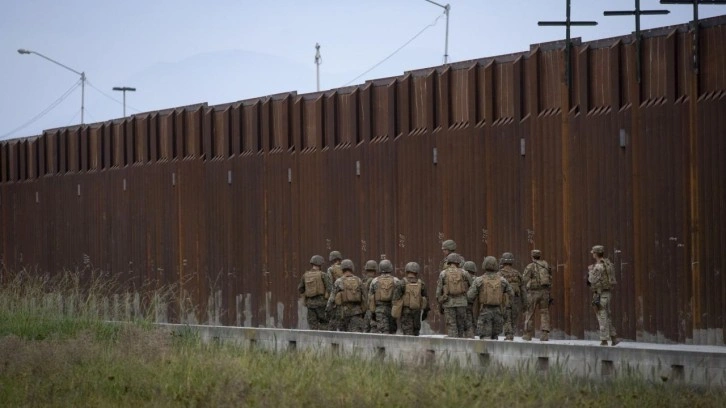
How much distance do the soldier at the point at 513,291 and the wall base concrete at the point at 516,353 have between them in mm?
2981

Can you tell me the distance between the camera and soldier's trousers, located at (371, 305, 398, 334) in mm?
24359

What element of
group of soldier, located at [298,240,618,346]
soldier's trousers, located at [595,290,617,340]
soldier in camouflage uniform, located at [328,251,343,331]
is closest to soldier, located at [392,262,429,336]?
group of soldier, located at [298,240,618,346]

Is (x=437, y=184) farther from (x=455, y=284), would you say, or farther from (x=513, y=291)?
(x=455, y=284)

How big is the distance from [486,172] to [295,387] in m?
12.8

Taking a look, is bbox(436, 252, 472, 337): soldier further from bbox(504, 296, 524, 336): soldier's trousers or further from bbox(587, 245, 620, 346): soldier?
bbox(587, 245, 620, 346): soldier

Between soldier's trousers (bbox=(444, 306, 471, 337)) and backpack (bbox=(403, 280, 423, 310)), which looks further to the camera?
backpack (bbox=(403, 280, 423, 310))

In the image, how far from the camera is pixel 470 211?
29156mm

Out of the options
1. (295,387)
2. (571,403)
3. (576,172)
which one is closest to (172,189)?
(576,172)

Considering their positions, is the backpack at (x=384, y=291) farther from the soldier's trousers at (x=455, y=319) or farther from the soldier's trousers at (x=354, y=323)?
the soldier's trousers at (x=455, y=319)

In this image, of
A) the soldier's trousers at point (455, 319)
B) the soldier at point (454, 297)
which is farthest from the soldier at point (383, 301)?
the soldier's trousers at point (455, 319)

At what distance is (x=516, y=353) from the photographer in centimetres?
1891

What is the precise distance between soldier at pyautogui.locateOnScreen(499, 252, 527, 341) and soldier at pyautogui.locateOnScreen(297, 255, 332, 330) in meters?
3.49

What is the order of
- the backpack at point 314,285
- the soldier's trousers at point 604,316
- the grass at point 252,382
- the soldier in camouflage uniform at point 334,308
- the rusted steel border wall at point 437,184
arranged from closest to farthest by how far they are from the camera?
the grass at point 252,382
the soldier's trousers at point 604,316
the rusted steel border wall at point 437,184
the soldier in camouflage uniform at point 334,308
the backpack at point 314,285

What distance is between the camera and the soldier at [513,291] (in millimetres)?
23828
